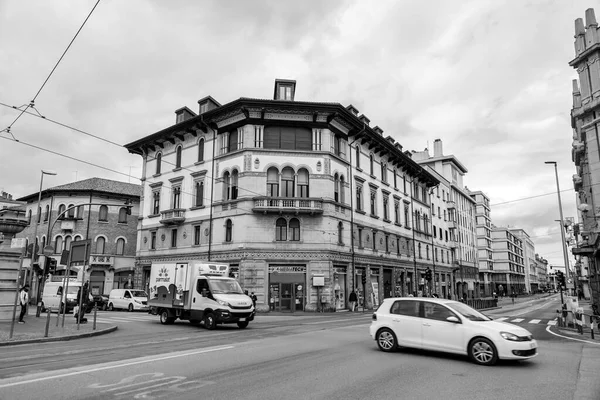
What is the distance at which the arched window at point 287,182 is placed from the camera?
32.4 metres

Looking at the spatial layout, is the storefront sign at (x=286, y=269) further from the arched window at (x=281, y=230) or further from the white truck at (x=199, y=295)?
the white truck at (x=199, y=295)

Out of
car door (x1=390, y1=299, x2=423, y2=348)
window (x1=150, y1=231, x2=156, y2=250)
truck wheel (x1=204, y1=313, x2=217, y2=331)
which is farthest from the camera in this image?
window (x1=150, y1=231, x2=156, y2=250)

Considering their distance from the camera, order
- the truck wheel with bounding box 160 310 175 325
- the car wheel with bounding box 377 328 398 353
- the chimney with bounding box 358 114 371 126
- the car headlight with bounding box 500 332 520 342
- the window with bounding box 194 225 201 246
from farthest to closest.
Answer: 1. the chimney with bounding box 358 114 371 126
2. the window with bounding box 194 225 201 246
3. the truck wheel with bounding box 160 310 175 325
4. the car wheel with bounding box 377 328 398 353
5. the car headlight with bounding box 500 332 520 342

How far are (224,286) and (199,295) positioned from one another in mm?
1143

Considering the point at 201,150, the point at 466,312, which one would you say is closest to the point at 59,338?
the point at 466,312

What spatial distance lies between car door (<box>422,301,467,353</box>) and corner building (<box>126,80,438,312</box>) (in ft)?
69.6

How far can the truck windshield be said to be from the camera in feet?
61.3

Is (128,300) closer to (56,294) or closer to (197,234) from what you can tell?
(56,294)

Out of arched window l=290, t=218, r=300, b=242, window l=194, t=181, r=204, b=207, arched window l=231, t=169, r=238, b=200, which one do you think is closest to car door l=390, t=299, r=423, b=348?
arched window l=290, t=218, r=300, b=242

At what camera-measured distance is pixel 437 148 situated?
70375 mm

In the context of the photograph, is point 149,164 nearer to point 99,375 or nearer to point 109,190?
point 109,190

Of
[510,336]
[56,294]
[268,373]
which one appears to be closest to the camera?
[268,373]

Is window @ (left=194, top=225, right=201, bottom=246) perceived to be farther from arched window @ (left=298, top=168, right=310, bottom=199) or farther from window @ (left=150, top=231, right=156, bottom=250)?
arched window @ (left=298, top=168, right=310, bottom=199)

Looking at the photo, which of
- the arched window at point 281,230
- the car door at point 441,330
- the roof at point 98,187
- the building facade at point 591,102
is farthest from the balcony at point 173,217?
the building facade at point 591,102
